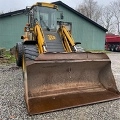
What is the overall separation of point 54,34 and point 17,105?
12.0ft

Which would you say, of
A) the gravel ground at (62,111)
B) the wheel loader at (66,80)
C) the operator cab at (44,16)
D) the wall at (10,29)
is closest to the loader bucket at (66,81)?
the wheel loader at (66,80)

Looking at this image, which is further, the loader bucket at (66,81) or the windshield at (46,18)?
the windshield at (46,18)

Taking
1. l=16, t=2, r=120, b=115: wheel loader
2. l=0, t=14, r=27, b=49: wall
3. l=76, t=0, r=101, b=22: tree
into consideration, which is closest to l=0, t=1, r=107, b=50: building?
l=0, t=14, r=27, b=49: wall

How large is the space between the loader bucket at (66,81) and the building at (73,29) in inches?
459

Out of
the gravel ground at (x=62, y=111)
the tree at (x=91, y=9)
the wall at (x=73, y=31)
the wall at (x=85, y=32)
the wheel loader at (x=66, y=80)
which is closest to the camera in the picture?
the gravel ground at (x=62, y=111)

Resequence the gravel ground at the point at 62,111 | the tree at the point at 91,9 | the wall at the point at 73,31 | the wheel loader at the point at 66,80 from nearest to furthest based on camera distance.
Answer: the gravel ground at the point at 62,111
the wheel loader at the point at 66,80
the wall at the point at 73,31
the tree at the point at 91,9

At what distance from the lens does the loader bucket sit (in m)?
4.73

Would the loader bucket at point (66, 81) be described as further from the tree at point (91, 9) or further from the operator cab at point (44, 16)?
the tree at point (91, 9)

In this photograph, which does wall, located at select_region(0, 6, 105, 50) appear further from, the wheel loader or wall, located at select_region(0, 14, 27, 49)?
the wheel loader

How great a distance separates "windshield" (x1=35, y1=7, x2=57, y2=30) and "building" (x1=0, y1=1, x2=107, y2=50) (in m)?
8.42

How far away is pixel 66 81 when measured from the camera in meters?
5.43

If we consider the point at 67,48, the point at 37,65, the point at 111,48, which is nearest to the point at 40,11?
the point at 67,48

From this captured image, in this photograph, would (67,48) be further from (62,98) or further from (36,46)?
(62,98)

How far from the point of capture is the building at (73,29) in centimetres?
1769
